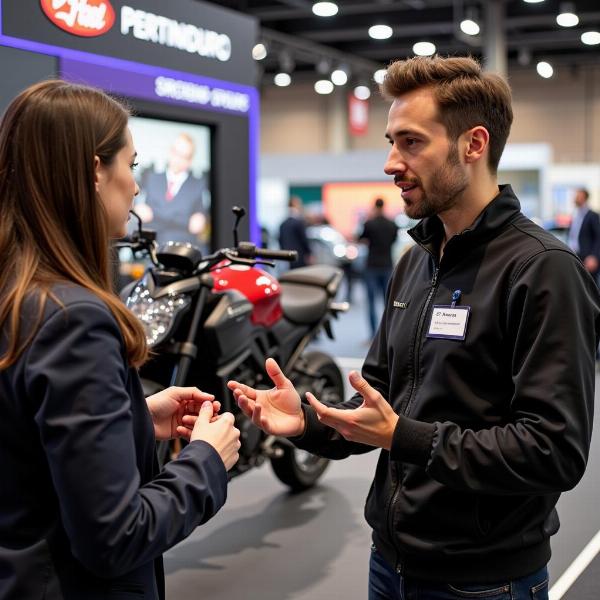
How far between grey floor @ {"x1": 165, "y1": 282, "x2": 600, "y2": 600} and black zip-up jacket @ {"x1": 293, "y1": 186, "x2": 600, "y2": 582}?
1.86 metres

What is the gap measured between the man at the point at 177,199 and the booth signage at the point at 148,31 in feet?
2.06

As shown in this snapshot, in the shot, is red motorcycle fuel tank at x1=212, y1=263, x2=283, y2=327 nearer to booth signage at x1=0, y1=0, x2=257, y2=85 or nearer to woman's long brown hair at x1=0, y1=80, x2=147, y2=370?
booth signage at x1=0, y1=0, x2=257, y2=85

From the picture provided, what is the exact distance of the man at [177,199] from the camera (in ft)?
21.4

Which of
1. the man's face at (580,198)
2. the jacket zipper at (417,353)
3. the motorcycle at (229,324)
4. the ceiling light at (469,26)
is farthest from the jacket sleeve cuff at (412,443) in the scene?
the ceiling light at (469,26)

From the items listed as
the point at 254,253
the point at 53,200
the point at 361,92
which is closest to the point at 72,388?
the point at 53,200

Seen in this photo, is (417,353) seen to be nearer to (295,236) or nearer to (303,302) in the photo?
(303,302)

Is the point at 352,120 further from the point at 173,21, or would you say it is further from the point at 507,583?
the point at 507,583

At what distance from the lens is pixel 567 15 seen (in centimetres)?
1527

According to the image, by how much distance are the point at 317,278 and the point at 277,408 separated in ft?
9.81

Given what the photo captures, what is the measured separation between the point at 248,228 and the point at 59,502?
589cm

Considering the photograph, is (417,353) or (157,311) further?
(157,311)

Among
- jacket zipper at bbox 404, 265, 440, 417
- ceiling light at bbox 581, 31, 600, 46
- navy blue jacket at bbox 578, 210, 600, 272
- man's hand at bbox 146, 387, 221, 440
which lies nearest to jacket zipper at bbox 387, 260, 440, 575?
jacket zipper at bbox 404, 265, 440, 417

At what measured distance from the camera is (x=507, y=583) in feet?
5.53

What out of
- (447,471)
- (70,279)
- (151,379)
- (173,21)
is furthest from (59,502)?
(173,21)
